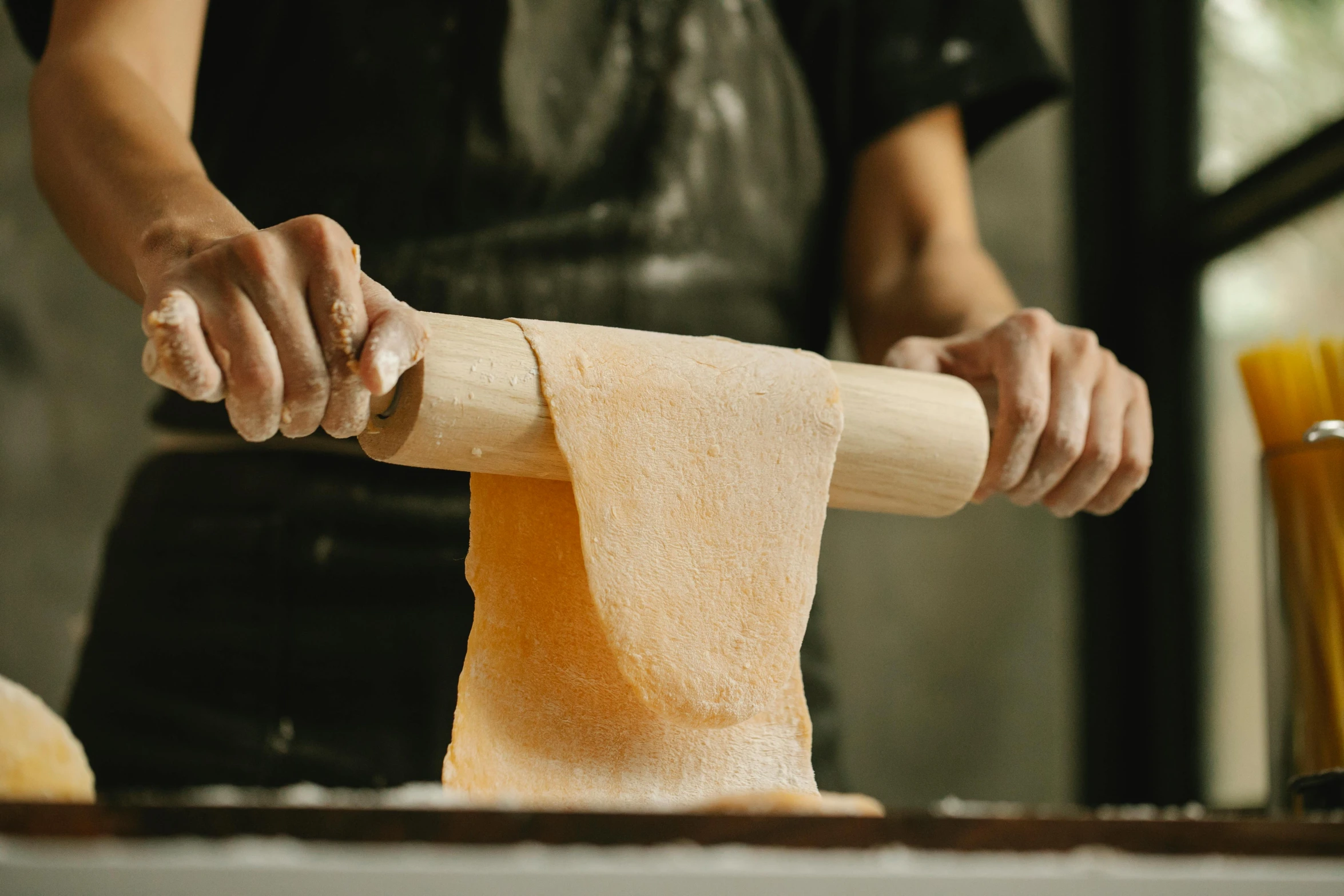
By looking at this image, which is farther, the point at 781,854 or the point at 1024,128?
the point at 1024,128

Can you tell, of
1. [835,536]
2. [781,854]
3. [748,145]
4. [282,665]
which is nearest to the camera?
[781,854]

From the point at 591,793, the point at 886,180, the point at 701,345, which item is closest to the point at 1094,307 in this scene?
the point at 886,180

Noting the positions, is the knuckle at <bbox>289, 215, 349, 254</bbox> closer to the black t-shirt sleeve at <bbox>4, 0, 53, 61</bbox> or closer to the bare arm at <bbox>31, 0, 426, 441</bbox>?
the bare arm at <bbox>31, 0, 426, 441</bbox>

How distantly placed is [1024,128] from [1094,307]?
30cm

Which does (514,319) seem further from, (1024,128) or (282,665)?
(1024,128)

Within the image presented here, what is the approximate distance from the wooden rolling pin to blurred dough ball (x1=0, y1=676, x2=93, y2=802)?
193 mm

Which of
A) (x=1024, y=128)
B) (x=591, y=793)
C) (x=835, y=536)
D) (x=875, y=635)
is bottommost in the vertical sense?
(x=591, y=793)

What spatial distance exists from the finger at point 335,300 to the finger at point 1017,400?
0.43m

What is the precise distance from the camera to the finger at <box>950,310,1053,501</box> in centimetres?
72

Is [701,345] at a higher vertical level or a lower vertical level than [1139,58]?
lower

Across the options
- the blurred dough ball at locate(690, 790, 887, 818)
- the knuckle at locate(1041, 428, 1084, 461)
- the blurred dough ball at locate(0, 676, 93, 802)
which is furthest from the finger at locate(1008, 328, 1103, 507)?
the blurred dough ball at locate(0, 676, 93, 802)

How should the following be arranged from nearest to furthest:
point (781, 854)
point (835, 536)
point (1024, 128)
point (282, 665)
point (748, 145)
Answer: point (781, 854) < point (282, 665) < point (748, 145) < point (835, 536) < point (1024, 128)

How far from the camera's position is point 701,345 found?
2.01ft

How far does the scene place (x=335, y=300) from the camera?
0.49m
